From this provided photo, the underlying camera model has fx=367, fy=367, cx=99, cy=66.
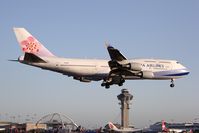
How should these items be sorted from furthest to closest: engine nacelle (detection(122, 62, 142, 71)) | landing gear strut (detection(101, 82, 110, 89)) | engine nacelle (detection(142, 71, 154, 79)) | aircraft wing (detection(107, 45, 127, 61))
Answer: landing gear strut (detection(101, 82, 110, 89))
engine nacelle (detection(142, 71, 154, 79))
engine nacelle (detection(122, 62, 142, 71))
aircraft wing (detection(107, 45, 127, 61))

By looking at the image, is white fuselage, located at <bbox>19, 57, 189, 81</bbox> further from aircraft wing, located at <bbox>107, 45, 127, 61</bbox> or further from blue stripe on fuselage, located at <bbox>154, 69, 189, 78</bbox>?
aircraft wing, located at <bbox>107, 45, 127, 61</bbox>

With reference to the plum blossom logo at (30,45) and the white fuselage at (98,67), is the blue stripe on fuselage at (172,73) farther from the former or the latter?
the plum blossom logo at (30,45)

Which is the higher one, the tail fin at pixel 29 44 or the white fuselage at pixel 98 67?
the tail fin at pixel 29 44

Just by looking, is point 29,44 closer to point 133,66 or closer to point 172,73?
point 133,66

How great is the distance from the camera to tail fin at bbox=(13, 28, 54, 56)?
57.5m

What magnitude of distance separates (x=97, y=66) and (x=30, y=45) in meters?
11.1

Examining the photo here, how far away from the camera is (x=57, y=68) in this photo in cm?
5531

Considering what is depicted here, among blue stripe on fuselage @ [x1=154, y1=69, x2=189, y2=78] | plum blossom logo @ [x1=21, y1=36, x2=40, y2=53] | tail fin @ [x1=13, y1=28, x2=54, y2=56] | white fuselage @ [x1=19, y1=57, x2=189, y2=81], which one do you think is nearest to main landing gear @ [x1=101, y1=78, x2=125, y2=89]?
white fuselage @ [x1=19, y1=57, x2=189, y2=81]

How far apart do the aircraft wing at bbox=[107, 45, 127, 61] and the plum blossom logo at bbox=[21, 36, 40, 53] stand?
11825mm

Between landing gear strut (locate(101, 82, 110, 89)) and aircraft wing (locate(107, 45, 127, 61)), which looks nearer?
aircraft wing (locate(107, 45, 127, 61))

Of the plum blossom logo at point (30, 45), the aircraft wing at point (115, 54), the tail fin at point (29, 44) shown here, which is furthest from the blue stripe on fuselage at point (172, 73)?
the plum blossom logo at point (30, 45)

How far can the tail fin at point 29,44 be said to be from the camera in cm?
5753

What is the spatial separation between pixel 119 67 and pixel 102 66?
292 centimetres

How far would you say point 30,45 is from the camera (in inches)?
2288
